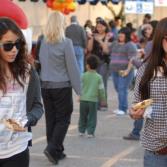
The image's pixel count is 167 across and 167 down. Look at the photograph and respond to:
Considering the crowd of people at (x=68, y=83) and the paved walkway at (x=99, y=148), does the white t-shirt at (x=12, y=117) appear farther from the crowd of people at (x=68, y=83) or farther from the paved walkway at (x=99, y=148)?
the paved walkway at (x=99, y=148)

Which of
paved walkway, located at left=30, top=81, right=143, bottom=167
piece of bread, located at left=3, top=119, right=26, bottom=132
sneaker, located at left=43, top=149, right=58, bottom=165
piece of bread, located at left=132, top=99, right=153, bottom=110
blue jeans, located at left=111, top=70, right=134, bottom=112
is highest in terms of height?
piece of bread, located at left=132, top=99, right=153, bottom=110

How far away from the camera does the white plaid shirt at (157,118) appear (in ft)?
13.4

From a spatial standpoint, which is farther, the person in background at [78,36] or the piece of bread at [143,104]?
the person in background at [78,36]

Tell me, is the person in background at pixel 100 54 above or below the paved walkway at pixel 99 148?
above

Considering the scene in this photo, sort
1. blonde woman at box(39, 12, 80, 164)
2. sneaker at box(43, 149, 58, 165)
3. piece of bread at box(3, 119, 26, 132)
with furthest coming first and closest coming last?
sneaker at box(43, 149, 58, 165)
blonde woman at box(39, 12, 80, 164)
piece of bread at box(3, 119, 26, 132)

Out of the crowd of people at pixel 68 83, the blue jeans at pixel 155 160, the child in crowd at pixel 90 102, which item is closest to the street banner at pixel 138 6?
the crowd of people at pixel 68 83

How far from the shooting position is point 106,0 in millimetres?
23766

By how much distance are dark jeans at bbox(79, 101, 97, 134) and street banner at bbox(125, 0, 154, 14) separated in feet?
47.8

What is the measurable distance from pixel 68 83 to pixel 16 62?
130 inches

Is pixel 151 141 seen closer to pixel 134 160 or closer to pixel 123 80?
pixel 134 160

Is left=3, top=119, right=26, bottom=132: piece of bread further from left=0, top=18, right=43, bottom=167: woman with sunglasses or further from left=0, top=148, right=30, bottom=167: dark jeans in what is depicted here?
left=0, top=148, right=30, bottom=167: dark jeans

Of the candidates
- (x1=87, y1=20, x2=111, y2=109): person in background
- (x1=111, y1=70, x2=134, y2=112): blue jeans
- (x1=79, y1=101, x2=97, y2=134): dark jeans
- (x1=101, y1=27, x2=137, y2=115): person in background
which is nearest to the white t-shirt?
(x1=79, y1=101, x2=97, y2=134): dark jeans

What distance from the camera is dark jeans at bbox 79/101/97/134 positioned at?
930 cm

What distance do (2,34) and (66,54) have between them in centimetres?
324
